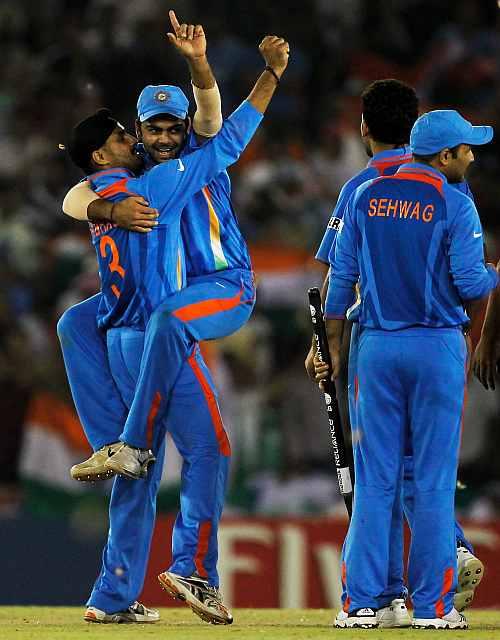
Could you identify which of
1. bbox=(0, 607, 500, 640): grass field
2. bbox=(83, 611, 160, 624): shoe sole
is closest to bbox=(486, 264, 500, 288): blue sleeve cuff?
bbox=(0, 607, 500, 640): grass field

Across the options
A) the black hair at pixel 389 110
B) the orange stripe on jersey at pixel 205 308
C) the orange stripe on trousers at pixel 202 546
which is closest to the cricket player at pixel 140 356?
the orange stripe on trousers at pixel 202 546

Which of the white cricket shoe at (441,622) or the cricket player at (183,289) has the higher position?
the cricket player at (183,289)

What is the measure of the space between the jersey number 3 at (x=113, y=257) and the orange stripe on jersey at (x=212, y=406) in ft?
1.43

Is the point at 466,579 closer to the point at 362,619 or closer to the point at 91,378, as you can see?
the point at 362,619

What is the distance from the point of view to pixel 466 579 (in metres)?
5.77

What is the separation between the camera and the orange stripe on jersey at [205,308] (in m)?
5.75

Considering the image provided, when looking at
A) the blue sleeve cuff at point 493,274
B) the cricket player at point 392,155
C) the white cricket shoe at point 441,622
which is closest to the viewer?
the white cricket shoe at point 441,622

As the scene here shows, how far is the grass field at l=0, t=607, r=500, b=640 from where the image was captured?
4.97 meters

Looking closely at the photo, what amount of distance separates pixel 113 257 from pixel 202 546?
124cm

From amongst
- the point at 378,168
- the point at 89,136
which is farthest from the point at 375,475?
the point at 89,136

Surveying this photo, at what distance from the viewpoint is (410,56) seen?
12.7 metres

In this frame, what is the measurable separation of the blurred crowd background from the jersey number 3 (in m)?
4.04

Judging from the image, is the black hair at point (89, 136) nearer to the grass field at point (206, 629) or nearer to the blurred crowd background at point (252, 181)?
the grass field at point (206, 629)

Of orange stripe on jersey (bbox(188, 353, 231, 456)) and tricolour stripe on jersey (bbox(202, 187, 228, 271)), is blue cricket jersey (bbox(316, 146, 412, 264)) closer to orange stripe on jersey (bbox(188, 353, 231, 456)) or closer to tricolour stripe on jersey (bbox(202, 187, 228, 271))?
tricolour stripe on jersey (bbox(202, 187, 228, 271))
